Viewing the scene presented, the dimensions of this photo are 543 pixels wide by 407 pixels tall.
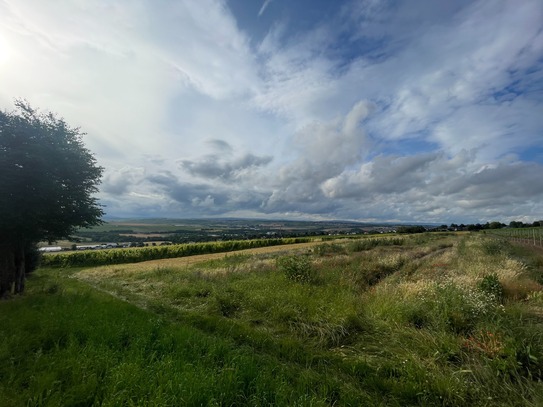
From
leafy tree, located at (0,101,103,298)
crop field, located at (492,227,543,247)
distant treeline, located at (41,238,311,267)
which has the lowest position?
distant treeline, located at (41,238,311,267)

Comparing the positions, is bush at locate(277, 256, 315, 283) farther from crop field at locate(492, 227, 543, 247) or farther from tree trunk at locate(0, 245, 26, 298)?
crop field at locate(492, 227, 543, 247)

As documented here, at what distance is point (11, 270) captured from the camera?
13.0m

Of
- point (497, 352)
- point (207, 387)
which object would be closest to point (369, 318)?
point (497, 352)

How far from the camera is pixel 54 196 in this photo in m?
13.2

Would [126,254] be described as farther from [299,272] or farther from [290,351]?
[290,351]

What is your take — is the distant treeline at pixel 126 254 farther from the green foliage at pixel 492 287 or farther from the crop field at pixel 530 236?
the crop field at pixel 530 236

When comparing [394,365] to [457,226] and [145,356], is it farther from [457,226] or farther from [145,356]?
[457,226]

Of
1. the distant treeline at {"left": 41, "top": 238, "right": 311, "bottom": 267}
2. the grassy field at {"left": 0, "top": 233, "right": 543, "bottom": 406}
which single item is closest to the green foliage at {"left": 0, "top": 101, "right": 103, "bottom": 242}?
the grassy field at {"left": 0, "top": 233, "right": 543, "bottom": 406}

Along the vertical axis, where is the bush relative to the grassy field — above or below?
above

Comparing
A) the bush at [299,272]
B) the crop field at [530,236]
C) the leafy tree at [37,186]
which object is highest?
the leafy tree at [37,186]

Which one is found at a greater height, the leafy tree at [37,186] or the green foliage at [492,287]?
the leafy tree at [37,186]

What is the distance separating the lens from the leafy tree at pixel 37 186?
39.2 feet

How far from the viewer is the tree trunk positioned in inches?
493

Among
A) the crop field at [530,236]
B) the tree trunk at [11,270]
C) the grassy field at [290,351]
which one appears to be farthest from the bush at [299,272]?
the crop field at [530,236]
